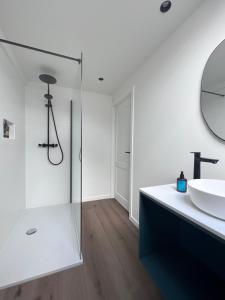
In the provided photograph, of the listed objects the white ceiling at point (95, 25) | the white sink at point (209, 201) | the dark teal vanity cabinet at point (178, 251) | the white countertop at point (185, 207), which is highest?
the white ceiling at point (95, 25)

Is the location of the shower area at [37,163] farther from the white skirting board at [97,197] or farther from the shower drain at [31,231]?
the white skirting board at [97,197]

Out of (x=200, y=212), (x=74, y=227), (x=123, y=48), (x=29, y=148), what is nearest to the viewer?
(x=200, y=212)

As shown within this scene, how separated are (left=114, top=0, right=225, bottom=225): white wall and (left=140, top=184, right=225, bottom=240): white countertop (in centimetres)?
37

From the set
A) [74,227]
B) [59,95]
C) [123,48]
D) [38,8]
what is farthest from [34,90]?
[74,227]

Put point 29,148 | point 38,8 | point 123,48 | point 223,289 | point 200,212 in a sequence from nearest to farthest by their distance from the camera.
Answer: point 200,212 < point 223,289 < point 38,8 < point 123,48 < point 29,148

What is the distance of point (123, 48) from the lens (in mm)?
1614

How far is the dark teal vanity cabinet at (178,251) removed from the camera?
0.85 meters

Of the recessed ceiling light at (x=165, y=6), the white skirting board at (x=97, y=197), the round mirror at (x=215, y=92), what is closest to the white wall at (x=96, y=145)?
the white skirting board at (x=97, y=197)

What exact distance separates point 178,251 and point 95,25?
2.22m

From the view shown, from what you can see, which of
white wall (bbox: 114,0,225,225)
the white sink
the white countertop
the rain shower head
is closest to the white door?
white wall (bbox: 114,0,225,225)

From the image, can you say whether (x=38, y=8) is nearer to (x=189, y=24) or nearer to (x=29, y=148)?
(x=189, y=24)

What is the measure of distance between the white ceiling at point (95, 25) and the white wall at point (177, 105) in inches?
6.7

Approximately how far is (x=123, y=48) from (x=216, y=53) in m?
1.01

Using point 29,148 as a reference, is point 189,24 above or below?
above
